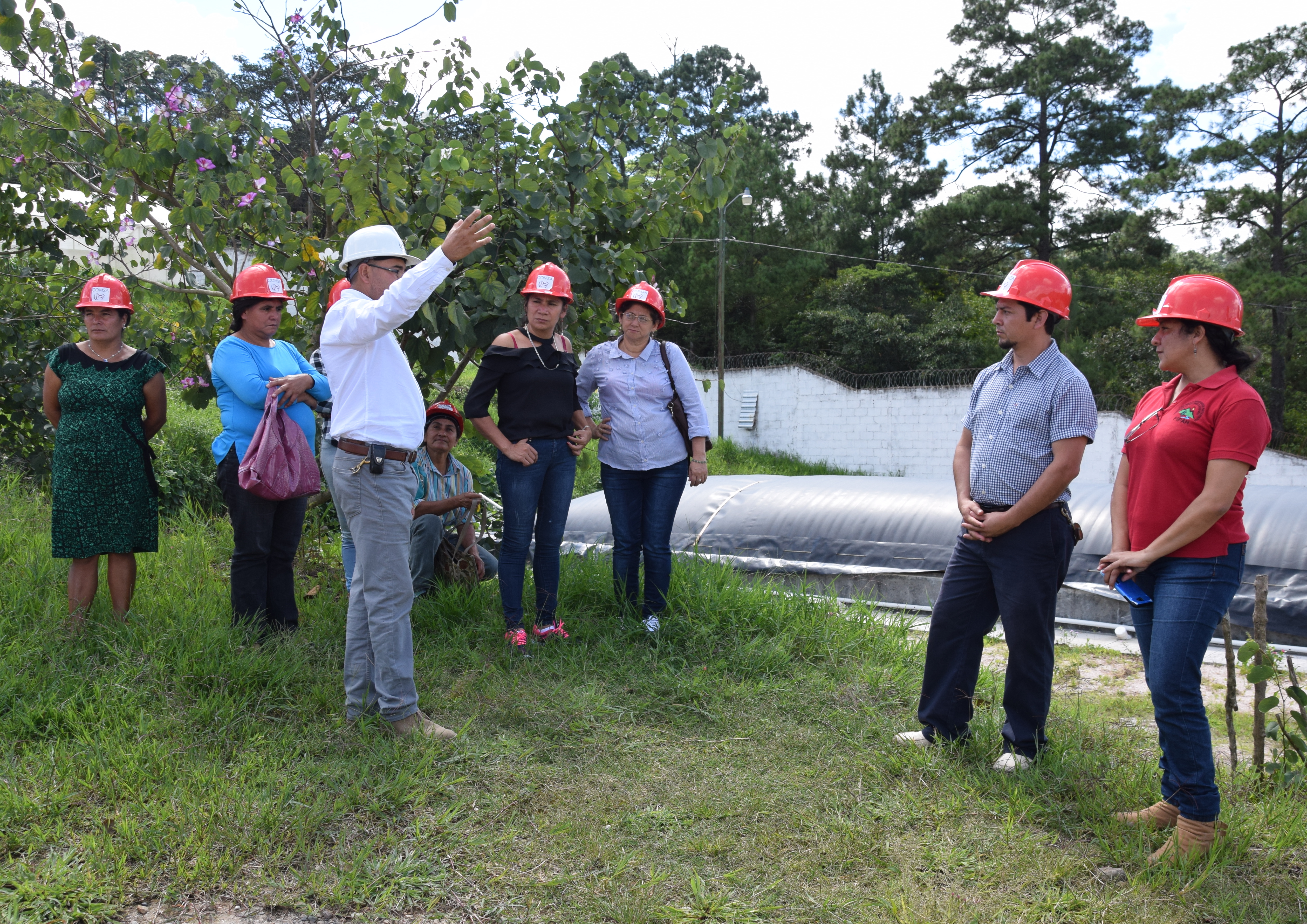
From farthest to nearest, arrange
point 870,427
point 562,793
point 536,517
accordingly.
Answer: point 870,427
point 536,517
point 562,793

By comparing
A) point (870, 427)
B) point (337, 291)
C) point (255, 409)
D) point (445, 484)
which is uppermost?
point (337, 291)

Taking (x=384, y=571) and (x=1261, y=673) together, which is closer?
(x=1261, y=673)

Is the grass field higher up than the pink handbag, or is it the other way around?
the pink handbag

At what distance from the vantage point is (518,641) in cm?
433

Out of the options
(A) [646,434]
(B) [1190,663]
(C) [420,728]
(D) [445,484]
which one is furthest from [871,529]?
(C) [420,728]

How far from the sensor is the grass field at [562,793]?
2.54 m

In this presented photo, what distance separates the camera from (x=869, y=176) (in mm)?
26000

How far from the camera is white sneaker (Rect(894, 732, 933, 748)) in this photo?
3518 millimetres

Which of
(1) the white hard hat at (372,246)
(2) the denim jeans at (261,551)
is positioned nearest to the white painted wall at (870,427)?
(2) the denim jeans at (261,551)

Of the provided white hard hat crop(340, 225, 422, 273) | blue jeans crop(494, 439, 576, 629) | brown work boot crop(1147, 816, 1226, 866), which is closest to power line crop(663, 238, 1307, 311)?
blue jeans crop(494, 439, 576, 629)

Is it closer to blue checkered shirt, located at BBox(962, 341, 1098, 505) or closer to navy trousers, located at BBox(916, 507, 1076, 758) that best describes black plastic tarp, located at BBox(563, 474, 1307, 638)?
navy trousers, located at BBox(916, 507, 1076, 758)

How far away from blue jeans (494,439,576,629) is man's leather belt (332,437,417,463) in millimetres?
1030

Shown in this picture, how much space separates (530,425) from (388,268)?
1183mm

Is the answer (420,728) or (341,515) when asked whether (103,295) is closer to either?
(341,515)
